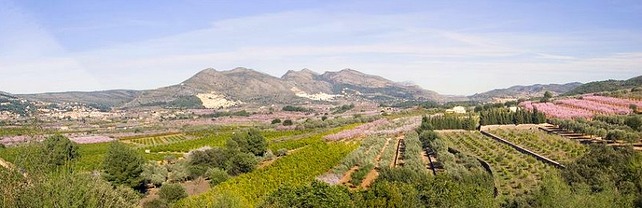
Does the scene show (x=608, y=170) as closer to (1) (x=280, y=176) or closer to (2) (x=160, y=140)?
(1) (x=280, y=176)

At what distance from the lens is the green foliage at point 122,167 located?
34750 millimetres

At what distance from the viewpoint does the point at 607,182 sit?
23469mm

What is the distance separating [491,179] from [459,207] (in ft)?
30.1

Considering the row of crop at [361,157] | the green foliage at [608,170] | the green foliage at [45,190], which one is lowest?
the row of crop at [361,157]

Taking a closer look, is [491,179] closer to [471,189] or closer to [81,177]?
[471,189]

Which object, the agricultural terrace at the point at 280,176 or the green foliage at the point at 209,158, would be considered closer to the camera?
the agricultural terrace at the point at 280,176

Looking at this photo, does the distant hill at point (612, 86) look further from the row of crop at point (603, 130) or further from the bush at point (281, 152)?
the bush at point (281, 152)

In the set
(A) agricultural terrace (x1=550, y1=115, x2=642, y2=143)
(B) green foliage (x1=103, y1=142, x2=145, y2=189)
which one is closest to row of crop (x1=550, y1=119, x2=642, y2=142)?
(A) agricultural terrace (x1=550, y1=115, x2=642, y2=143)

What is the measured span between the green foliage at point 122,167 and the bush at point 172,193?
4671 mm

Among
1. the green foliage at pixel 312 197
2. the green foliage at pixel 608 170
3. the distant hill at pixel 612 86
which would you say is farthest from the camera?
the distant hill at pixel 612 86

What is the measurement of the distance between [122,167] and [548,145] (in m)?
36.2

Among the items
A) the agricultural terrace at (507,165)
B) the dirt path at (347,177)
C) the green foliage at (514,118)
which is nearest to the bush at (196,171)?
the dirt path at (347,177)

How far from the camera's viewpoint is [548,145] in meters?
44.2

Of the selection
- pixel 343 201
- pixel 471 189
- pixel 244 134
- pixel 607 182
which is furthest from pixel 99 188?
pixel 244 134
